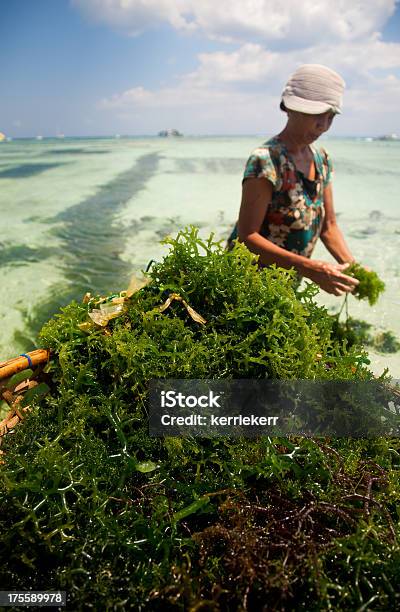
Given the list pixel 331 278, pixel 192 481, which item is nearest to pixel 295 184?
pixel 331 278

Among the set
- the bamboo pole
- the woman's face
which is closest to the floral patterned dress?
the woman's face

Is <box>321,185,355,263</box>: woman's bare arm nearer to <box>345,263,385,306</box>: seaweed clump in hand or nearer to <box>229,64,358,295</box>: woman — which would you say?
<box>229,64,358,295</box>: woman

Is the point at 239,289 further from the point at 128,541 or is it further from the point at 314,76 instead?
the point at 314,76

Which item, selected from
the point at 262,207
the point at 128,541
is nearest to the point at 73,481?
the point at 128,541

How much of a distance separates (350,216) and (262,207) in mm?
8434

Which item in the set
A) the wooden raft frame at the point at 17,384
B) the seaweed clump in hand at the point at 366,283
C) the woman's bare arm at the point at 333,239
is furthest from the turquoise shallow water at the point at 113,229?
the wooden raft frame at the point at 17,384

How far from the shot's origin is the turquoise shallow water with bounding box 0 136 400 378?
15.8 feet

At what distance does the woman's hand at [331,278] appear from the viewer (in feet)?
7.98

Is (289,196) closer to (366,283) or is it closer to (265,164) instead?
(265,164)

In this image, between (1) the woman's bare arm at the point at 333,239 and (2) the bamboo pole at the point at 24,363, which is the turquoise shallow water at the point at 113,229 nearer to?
(1) the woman's bare arm at the point at 333,239

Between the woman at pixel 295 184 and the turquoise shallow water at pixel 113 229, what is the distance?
143 centimetres

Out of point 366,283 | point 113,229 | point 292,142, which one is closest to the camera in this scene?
point 366,283

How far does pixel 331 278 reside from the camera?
244 cm

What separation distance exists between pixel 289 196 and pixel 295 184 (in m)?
0.08
